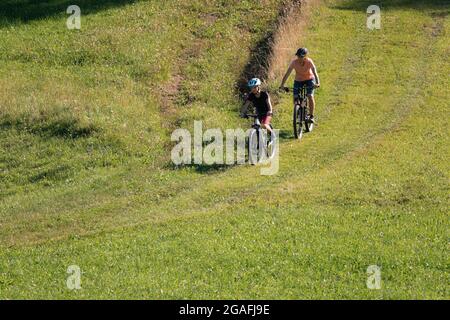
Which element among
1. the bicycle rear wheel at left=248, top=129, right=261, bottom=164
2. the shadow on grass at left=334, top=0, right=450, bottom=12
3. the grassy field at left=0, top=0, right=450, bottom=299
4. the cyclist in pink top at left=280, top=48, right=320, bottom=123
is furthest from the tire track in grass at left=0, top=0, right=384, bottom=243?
the shadow on grass at left=334, top=0, right=450, bottom=12

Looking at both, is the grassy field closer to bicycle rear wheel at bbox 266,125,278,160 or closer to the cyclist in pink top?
bicycle rear wheel at bbox 266,125,278,160

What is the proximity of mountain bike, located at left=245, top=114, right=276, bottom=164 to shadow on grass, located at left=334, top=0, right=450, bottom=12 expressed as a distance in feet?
58.3

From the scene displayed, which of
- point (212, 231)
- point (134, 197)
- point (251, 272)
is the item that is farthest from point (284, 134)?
point (251, 272)

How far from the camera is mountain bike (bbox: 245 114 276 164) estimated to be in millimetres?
22125

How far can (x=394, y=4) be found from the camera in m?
39.6

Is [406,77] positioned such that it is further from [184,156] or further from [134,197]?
[134,197]

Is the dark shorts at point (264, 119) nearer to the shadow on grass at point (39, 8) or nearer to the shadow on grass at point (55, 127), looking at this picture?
the shadow on grass at point (55, 127)

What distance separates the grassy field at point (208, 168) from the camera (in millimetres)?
16188

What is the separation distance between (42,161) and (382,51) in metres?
16.0

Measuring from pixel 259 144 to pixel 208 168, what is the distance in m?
1.61

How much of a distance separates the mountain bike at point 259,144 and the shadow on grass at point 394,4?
17.8m

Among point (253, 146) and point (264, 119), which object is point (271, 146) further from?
point (264, 119)

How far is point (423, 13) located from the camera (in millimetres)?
38344

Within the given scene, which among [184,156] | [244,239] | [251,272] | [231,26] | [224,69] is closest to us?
[251,272]
